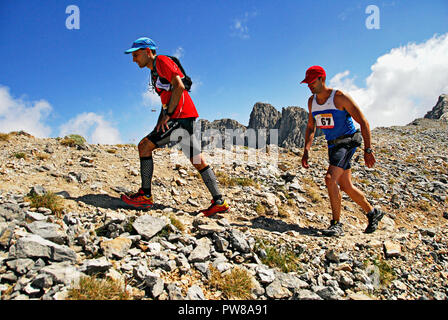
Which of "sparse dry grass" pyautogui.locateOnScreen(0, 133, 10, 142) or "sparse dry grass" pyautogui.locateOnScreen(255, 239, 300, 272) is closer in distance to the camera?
"sparse dry grass" pyautogui.locateOnScreen(255, 239, 300, 272)

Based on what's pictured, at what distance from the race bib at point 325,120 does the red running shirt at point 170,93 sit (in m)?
2.72

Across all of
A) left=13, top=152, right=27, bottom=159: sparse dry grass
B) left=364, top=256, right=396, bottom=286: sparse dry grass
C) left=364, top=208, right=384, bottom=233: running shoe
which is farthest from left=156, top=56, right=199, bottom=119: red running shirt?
left=13, top=152, right=27, bottom=159: sparse dry grass

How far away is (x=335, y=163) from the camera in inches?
197

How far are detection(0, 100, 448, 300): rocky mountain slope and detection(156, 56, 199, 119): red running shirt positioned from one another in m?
2.02

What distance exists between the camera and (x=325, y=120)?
513 centimetres

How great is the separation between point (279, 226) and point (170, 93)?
12.4 feet

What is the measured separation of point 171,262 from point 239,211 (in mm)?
2977

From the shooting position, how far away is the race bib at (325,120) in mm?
5054

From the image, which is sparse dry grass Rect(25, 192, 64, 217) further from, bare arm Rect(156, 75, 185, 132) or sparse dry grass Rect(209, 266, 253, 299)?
sparse dry grass Rect(209, 266, 253, 299)

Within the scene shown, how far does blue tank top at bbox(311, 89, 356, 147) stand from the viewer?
4.97 m

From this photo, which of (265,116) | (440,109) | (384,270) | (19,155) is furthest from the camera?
(265,116)

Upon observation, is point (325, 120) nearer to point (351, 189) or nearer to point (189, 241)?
point (351, 189)

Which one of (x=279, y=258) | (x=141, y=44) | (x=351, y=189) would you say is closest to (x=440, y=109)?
(x=351, y=189)
